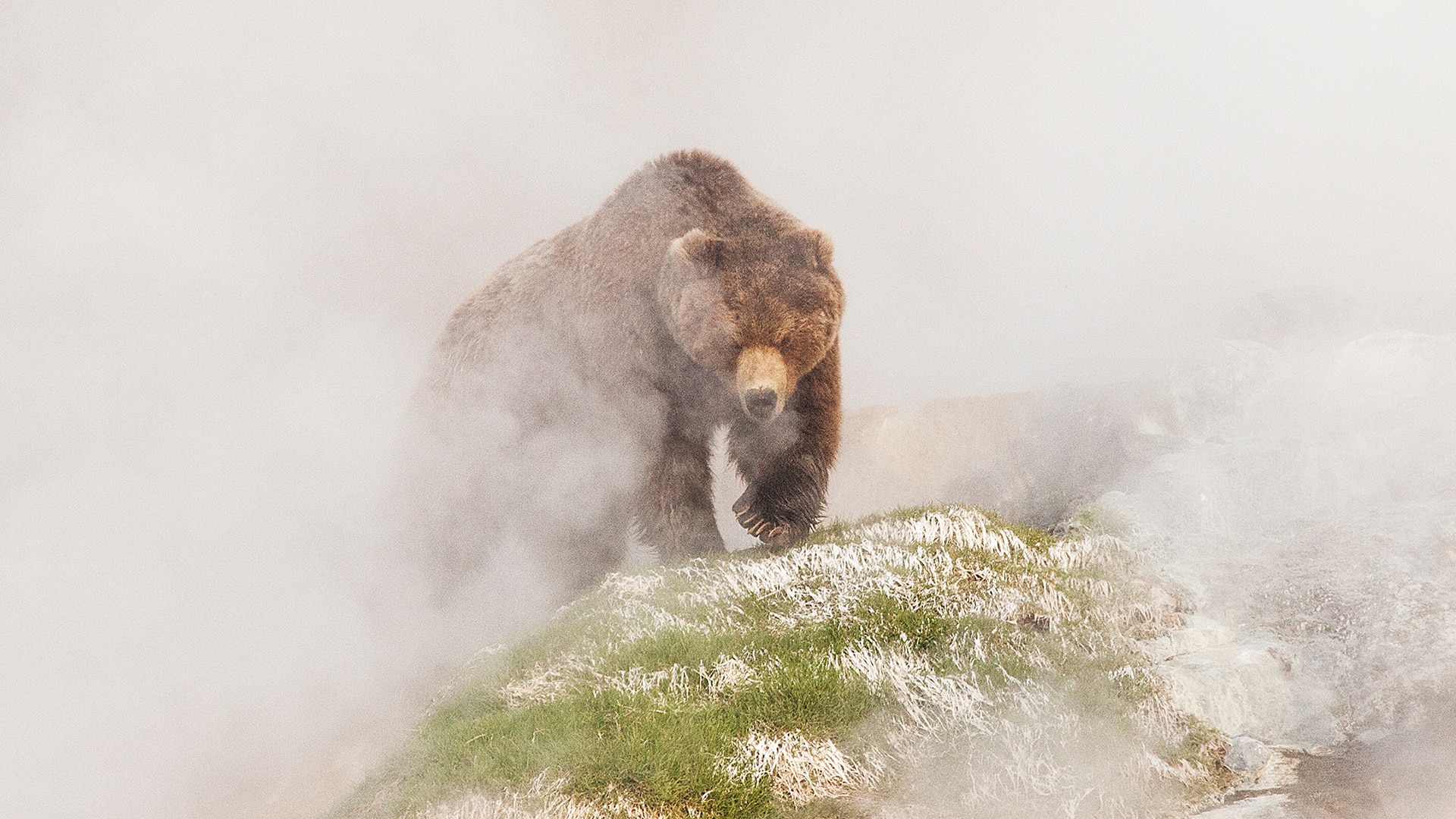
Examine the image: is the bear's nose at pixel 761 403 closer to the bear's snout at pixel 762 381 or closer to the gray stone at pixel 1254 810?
the bear's snout at pixel 762 381

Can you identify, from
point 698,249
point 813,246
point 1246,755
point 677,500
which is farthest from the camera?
point 677,500

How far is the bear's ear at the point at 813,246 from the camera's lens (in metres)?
6.16

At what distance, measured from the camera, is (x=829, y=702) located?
4.94 metres

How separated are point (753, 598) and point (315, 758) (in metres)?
3.49

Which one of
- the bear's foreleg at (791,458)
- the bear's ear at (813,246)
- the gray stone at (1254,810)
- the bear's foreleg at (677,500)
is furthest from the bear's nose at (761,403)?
the gray stone at (1254,810)

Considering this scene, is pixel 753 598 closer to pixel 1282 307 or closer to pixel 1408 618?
pixel 1408 618

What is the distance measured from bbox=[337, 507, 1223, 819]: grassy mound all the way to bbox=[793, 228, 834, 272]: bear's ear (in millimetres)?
1802

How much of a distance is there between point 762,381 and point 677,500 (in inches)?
59.1

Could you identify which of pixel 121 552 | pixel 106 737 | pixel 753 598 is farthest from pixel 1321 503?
pixel 121 552

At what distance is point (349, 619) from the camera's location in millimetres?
8672

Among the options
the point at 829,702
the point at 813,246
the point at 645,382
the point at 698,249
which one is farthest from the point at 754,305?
the point at 829,702

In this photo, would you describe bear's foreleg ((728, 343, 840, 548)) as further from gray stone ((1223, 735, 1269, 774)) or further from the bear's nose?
gray stone ((1223, 735, 1269, 774))

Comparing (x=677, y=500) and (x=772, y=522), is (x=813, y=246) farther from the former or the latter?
(x=677, y=500)

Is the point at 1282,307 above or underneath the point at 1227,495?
above
